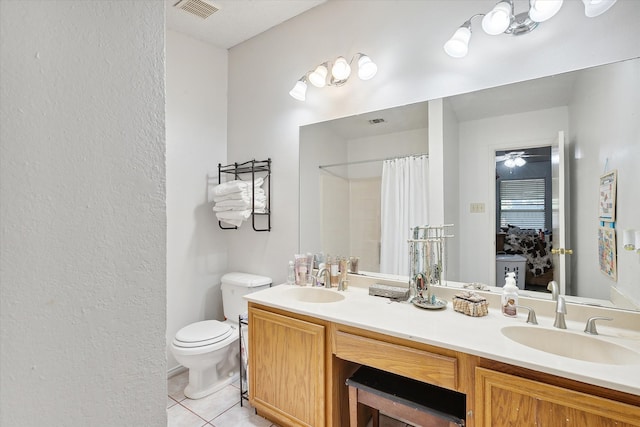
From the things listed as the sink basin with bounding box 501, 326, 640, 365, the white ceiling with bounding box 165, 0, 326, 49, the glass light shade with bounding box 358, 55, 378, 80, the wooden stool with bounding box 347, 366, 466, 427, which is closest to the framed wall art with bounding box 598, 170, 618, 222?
the sink basin with bounding box 501, 326, 640, 365

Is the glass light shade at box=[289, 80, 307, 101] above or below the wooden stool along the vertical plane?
above

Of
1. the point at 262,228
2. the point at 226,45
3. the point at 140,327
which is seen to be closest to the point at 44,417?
the point at 140,327

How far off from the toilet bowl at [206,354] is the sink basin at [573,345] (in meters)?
1.74

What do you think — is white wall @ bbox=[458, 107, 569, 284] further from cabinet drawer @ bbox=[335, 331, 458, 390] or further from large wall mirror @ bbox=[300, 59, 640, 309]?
cabinet drawer @ bbox=[335, 331, 458, 390]

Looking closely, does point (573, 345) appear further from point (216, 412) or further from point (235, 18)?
point (235, 18)

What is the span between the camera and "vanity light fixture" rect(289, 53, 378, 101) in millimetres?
1944

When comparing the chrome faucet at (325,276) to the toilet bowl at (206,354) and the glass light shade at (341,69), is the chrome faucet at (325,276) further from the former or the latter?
the glass light shade at (341,69)

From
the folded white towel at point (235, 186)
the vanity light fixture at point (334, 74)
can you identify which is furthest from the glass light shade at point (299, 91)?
the folded white towel at point (235, 186)

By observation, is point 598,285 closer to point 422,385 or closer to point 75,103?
point 422,385

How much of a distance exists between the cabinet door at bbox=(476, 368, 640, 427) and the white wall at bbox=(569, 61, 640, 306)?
0.62 metres

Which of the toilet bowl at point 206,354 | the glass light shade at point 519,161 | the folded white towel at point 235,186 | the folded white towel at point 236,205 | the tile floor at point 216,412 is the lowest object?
the tile floor at point 216,412

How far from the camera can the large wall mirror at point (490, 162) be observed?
1.33 m

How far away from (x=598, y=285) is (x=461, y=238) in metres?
0.62

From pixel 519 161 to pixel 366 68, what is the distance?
3.45 ft
